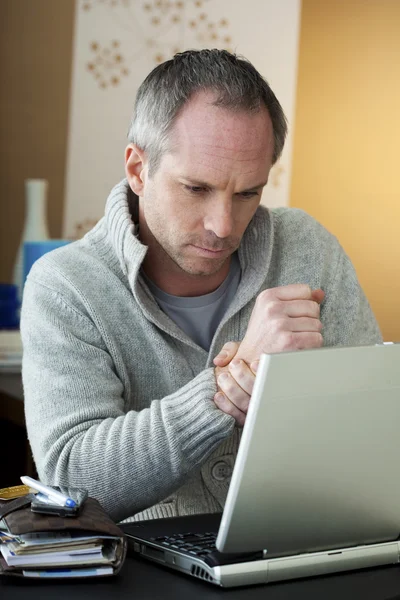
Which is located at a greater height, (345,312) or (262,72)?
(262,72)

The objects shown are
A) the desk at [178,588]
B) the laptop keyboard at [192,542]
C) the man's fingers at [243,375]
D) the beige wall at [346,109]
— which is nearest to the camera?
the desk at [178,588]

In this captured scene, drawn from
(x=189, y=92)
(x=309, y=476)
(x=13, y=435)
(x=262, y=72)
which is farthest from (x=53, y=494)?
(x=262, y=72)

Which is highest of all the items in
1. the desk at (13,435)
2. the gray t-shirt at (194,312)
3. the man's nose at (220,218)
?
the man's nose at (220,218)

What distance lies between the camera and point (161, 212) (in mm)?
1572

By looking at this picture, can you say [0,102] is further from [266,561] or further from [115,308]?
[266,561]

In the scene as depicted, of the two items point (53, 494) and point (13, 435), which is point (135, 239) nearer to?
point (53, 494)

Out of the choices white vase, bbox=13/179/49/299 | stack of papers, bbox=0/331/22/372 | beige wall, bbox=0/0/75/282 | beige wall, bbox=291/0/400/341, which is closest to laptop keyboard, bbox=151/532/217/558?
stack of papers, bbox=0/331/22/372

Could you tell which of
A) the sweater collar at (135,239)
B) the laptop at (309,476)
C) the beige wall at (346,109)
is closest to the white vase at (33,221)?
the sweater collar at (135,239)

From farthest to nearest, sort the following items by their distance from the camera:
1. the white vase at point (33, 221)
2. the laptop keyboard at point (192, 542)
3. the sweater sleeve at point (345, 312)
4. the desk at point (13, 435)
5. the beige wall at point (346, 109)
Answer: the beige wall at point (346, 109), the white vase at point (33, 221), the desk at point (13, 435), the sweater sleeve at point (345, 312), the laptop keyboard at point (192, 542)

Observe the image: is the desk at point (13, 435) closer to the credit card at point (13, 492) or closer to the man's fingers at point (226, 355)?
the man's fingers at point (226, 355)

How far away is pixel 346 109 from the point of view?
3896mm

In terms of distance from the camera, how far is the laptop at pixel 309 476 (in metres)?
0.99

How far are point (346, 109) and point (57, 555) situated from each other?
3.17m

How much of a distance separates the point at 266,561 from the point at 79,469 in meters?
0.40
